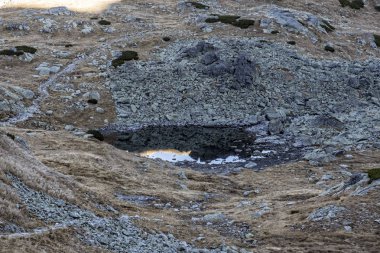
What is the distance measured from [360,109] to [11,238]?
41602 millimetres

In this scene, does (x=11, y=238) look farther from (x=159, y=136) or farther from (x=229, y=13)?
(x=229, y=13)

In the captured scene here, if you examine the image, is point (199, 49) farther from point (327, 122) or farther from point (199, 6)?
point (199, 6)

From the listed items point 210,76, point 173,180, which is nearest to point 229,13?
point 210,76

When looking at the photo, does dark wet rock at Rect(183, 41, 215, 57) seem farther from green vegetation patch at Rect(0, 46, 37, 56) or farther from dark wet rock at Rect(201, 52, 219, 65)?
green vegetation patch at Rect(0, 46, 37, 56)

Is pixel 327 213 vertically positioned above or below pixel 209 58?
above

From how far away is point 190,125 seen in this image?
4478 centimetres

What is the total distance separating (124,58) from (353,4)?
46.2 m

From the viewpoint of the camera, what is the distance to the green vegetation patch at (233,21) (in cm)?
6109

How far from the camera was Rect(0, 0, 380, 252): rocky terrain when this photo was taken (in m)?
18.5

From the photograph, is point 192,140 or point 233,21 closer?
point 192,140

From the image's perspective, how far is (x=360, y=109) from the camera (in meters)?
48.9

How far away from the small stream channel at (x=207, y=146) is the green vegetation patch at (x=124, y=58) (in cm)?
1117

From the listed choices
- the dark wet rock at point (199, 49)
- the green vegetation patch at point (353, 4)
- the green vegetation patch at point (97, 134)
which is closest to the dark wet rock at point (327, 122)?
the dark wet rock at point (199, 49)

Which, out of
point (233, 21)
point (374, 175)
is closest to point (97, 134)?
point (374, 175)
